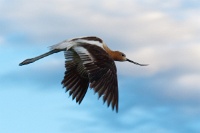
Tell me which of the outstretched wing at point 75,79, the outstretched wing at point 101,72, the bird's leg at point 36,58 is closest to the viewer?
the outstretched wing at point 101,72

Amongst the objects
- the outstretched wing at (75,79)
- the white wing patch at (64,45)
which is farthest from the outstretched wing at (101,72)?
the outstretched wing at (75,79)

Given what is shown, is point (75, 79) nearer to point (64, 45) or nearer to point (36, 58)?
point (36, 58)

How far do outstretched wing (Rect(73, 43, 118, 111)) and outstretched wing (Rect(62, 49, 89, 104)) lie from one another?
1.42 m

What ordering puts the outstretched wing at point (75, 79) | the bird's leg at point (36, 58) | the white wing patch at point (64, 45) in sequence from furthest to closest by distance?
the outstretched wing at point (75, 79), the bird's leg at point (36, 58), the white wing patch at point (64, 45)

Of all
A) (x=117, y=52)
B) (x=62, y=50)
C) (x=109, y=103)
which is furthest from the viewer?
(x=117, y=52)

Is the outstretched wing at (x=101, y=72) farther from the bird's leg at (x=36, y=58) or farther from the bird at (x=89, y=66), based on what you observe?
the bird's leg at (x=36, y=58)

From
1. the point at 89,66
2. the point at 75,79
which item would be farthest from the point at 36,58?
the point at 89,66

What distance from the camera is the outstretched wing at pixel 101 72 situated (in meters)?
18.5

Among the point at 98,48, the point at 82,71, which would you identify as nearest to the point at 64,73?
the point at 82,71

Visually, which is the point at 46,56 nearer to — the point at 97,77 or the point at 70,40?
the point at 70,40

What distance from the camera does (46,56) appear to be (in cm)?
2047

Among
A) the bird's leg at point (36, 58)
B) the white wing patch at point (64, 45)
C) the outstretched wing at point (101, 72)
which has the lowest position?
the outstretched wing at point (101, 72)

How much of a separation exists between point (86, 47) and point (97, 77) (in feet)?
3.78

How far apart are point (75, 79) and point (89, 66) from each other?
2175 millimetres
